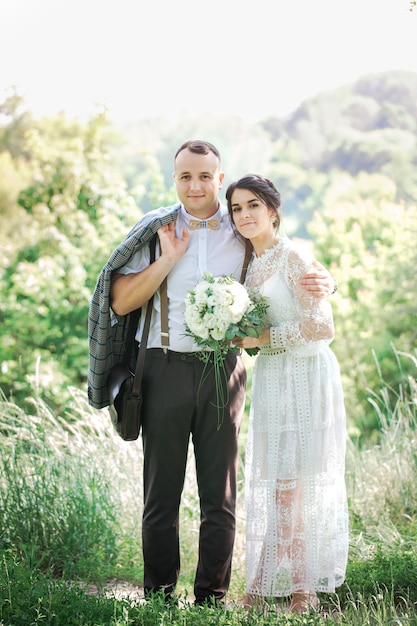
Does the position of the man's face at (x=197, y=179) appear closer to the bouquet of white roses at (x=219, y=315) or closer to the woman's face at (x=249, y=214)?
the woman's face at (x=249, y=214)

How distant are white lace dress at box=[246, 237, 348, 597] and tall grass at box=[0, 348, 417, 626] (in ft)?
0.66

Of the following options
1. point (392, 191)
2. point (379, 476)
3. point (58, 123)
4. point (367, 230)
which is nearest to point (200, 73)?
point (58, 123)

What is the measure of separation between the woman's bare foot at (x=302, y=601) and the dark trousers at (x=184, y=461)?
1.08 ft

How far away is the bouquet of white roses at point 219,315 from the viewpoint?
316 centimetres

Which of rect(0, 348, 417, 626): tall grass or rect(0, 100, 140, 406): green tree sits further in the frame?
rect(0, 100, 140, 406): green tree

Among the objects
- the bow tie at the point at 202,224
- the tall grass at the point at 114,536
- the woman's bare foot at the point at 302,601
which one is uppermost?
the bow tie at the point at 202,224

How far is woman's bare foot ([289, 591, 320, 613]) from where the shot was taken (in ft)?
11.3

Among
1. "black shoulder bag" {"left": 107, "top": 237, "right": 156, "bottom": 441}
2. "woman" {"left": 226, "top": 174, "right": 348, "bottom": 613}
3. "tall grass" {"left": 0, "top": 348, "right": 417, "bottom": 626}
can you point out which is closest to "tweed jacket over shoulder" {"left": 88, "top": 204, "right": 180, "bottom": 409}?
"black shoulder bag" {"left": 107, "top": 237, "right": 156, "bottom": 441}

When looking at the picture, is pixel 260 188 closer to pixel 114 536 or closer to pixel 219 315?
pixel 219 315

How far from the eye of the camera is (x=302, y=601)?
3479mm

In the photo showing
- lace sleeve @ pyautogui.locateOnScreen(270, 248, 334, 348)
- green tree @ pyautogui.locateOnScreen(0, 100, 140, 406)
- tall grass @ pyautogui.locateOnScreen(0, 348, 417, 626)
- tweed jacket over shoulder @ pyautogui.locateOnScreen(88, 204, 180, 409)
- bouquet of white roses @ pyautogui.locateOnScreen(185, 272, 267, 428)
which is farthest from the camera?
green tree @ pyautogui.locateOnScreen(0, 100, 140, 406)

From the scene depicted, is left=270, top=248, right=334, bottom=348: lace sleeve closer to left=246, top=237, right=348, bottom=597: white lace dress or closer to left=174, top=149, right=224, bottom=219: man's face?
left=246, top=237, right=348, bottom=597: white lace dress

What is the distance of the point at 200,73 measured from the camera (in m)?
21.9

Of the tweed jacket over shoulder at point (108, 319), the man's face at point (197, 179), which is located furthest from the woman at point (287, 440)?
the tweed jacket over shoulder at point (108, 319)
